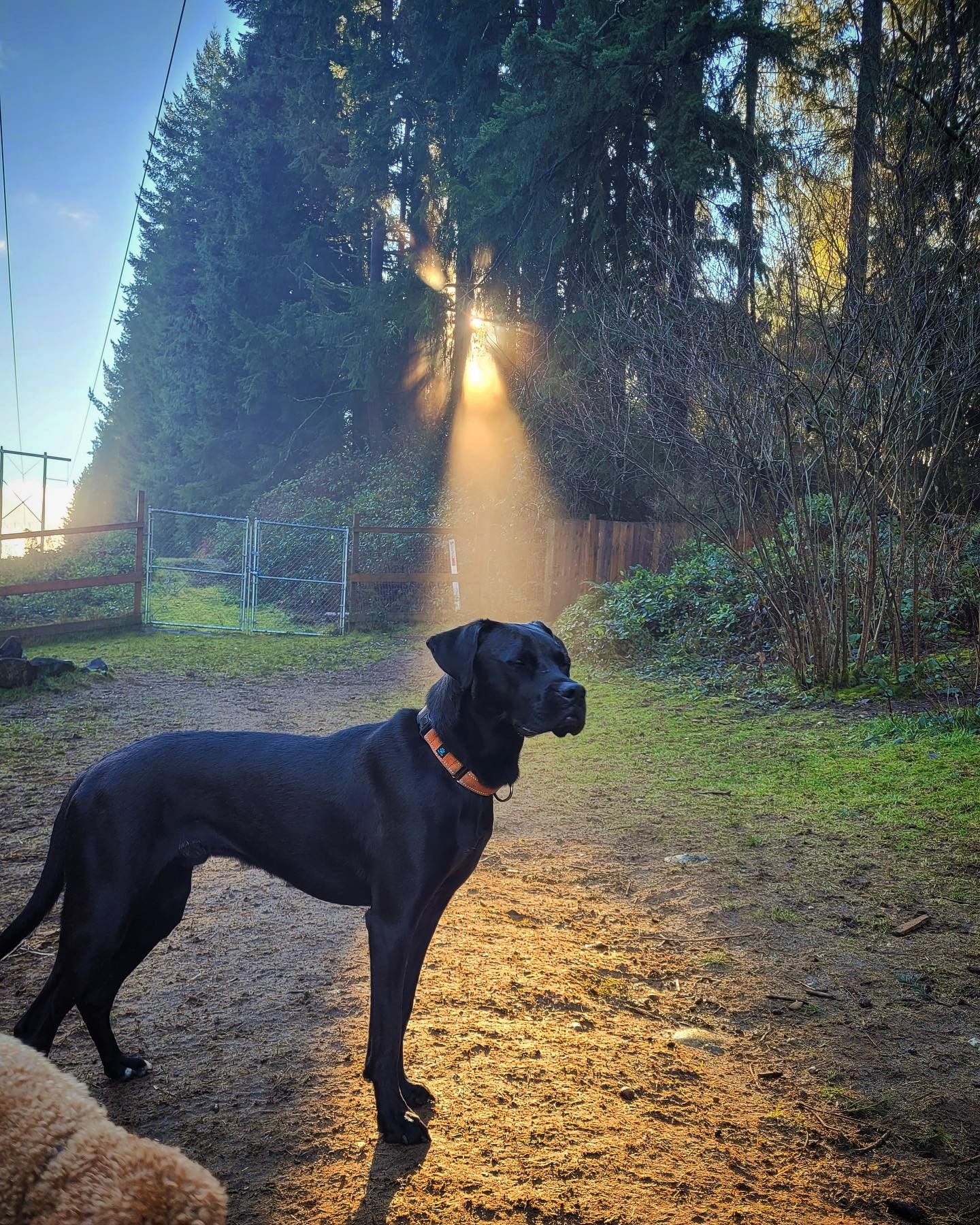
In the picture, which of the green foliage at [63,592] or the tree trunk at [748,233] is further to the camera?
the green foliage at [63,592]

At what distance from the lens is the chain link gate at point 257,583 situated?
16031 millimetres

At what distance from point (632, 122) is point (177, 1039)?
56.7ft

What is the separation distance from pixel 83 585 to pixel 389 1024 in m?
12.2

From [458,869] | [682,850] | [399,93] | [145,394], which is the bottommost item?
[682,850]

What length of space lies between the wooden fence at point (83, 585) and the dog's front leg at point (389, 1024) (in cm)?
1003

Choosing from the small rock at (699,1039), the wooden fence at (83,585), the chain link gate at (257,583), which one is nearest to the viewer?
the small rock at (699,1039)

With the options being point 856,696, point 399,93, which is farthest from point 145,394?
point 856,696

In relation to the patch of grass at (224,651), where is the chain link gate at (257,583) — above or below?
above

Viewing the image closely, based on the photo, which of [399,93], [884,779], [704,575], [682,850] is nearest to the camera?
[682,850]

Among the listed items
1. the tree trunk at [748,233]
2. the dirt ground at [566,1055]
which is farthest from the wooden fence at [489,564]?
the dirt ground at [566,1055]

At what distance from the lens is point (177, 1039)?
312cm

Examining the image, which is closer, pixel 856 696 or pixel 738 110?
pixel 856 696

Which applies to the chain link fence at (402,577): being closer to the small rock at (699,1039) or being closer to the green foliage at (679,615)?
the green foliage at (679,615)

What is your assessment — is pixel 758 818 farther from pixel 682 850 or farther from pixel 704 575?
pixel 704 575
